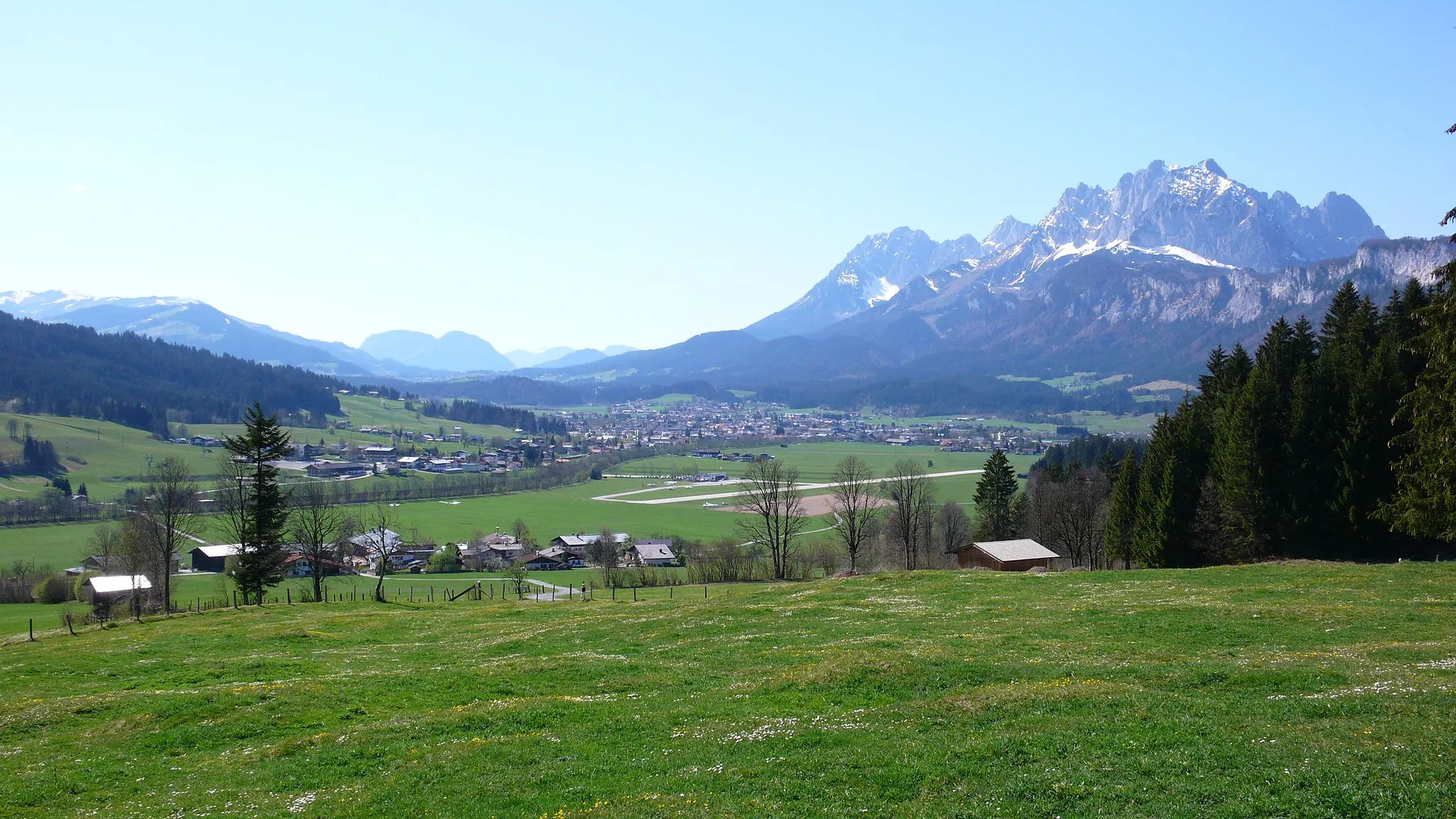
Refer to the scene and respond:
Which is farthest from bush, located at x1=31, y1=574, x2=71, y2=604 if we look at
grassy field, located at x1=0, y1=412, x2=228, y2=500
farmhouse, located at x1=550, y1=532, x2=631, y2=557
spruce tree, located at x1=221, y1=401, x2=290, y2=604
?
grassy field, located at x1=0, y1=412, x2=228, y2=500

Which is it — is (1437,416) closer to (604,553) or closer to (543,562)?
(604,553)

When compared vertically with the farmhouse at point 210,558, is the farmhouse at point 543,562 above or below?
below

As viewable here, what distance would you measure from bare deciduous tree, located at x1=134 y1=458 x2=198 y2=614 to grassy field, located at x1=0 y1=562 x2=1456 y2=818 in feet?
102

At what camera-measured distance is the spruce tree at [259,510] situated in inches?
2311

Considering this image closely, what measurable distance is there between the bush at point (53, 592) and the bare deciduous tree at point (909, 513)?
80.6m

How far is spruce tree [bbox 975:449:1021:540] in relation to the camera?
83375 mm

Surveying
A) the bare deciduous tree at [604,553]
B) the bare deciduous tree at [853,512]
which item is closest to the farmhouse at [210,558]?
the bare deciduous tree at [604,553]

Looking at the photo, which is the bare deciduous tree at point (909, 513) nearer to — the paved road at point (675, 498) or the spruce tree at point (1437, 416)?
the spruce tree at point (1437, 416)

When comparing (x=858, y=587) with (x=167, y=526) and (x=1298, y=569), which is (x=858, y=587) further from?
(x=167, y=526)

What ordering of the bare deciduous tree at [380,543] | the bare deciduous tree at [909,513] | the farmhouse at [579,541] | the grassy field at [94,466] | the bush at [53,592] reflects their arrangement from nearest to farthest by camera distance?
the bare deciduous tree at [380,543] < the bush at [53,592] < the bare deciduous tree at [909,513] < the farmhouse at [579,541] < the grassy field at [94,466]

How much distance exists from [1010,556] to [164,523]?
67.4 metres

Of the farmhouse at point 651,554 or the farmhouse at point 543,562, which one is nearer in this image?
the farmhouse at point 543,562

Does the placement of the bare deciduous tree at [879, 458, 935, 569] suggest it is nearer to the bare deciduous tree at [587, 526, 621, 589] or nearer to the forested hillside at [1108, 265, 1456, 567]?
the forested hillside at [1108, 265, 1456, 567]

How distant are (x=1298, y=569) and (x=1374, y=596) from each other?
1052 centimetres
